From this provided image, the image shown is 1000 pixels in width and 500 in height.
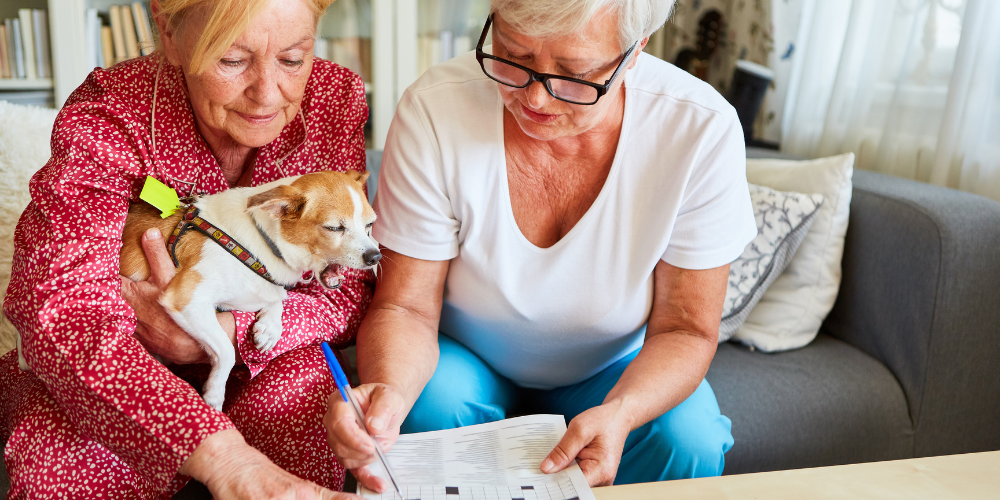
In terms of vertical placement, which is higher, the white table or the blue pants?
the white table

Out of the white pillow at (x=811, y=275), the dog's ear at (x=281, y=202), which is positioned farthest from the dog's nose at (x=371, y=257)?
the white pillow at (x=811, y=275)

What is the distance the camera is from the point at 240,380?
3.90 ft

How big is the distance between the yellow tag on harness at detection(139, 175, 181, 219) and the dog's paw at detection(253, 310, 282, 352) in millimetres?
234

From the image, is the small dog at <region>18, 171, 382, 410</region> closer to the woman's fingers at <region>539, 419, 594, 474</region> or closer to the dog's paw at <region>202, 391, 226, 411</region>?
the dog's paw at <region>202, 391, 226, 411</region>

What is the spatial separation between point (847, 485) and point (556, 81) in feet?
2.23

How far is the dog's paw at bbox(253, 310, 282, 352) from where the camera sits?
1.12 meters

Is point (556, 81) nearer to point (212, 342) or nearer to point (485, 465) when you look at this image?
point (485, 465)

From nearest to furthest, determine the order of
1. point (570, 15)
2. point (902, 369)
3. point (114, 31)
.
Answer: point (570, 15), point (902, 369), point (114, 31)

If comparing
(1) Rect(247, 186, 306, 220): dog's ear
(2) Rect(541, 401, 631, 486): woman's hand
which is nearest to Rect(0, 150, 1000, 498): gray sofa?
(2) Rect(541, 401, 631, 486): woman's hand

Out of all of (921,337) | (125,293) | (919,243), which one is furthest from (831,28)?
(125,293)

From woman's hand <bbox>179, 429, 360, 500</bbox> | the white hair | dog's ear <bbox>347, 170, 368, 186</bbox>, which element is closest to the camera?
woman's hand <bbox>179, 429, 360, 500</bbox>

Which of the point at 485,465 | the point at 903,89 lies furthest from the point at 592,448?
the point at 903,89

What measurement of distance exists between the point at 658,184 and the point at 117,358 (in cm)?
87

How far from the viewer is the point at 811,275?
1.73 metres
